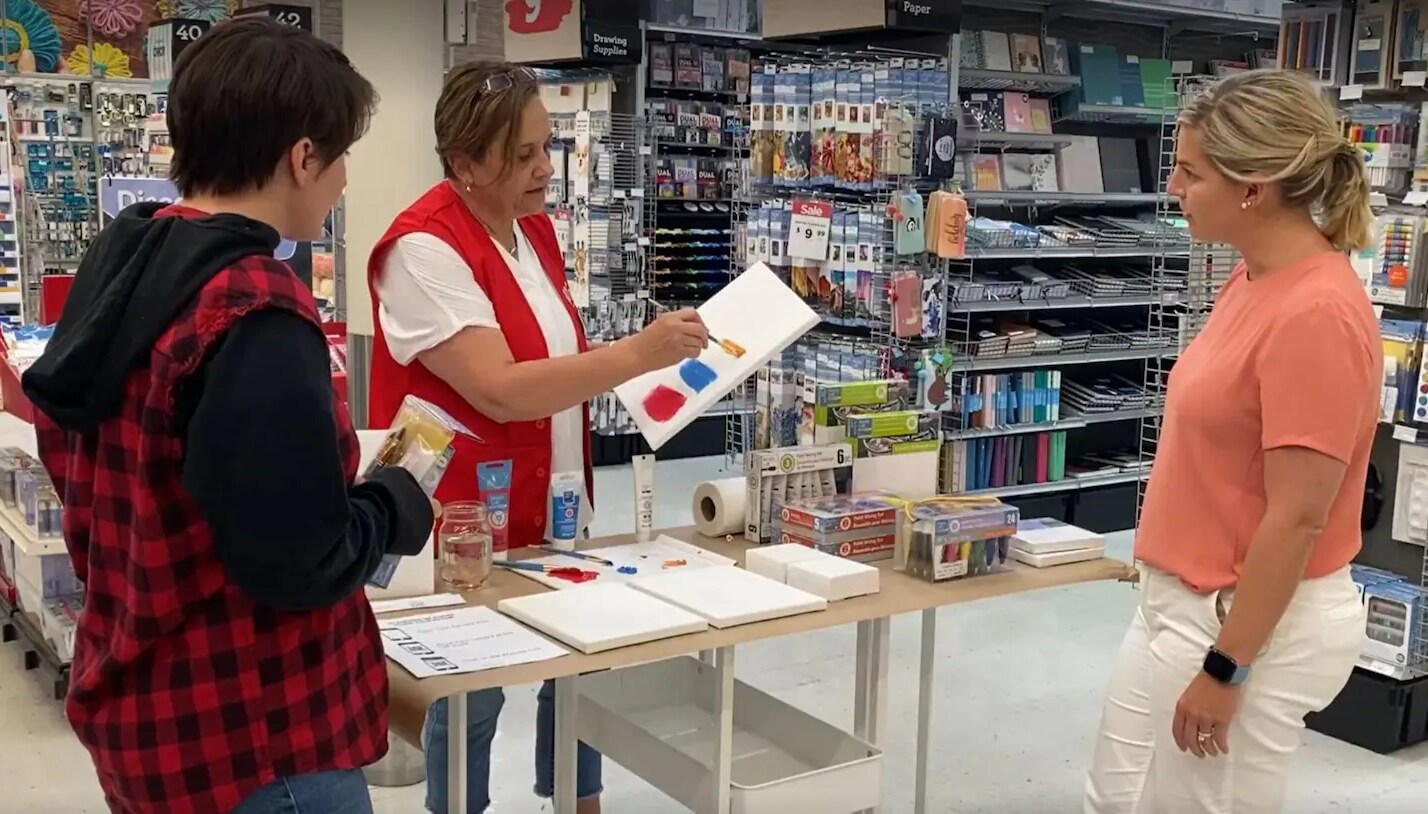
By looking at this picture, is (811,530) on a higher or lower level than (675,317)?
lower

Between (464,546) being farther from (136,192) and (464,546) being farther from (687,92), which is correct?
(687,92)

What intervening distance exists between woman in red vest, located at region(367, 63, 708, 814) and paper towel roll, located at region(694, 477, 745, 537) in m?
0.29

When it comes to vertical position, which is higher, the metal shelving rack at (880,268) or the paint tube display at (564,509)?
the metal shelving rack at (880,268)

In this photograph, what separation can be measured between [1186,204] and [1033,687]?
2.76 metres

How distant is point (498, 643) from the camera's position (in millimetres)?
2037

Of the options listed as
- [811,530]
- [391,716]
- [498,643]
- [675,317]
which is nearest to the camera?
[391,716]

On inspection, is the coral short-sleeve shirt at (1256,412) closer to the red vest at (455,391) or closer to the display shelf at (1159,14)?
the red vest at (455,391)

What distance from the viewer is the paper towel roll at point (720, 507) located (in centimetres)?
278

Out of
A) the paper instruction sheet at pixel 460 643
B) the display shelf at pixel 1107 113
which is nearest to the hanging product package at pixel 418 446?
the paper instruction sheet at pixel 460 643

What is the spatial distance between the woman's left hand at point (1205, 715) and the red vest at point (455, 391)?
4.06 ft

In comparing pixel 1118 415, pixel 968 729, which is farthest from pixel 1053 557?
pixel 1118 415

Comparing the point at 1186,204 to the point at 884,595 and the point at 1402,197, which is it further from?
the point at 1402,197

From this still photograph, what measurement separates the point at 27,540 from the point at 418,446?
8.91 ft

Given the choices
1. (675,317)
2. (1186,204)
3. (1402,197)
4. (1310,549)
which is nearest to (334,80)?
(675,317)
